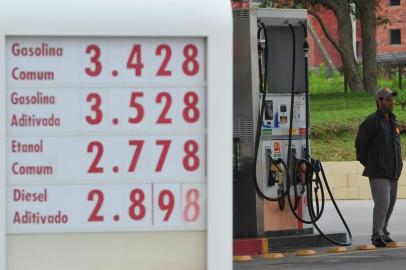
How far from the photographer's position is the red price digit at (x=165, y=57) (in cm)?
604

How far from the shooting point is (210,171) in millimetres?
6039

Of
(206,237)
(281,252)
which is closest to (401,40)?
(281,252)

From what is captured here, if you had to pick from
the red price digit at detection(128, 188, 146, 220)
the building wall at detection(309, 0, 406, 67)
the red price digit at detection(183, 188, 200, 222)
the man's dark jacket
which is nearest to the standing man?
the man's dark jacket

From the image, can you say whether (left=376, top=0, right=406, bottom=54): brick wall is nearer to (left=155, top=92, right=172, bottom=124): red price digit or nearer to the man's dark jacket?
the man's dark jacket

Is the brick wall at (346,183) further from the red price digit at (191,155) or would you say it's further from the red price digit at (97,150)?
the red price digit at (97,150)

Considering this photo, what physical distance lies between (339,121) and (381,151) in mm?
11668

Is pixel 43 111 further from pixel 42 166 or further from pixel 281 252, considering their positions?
pixel 281 252

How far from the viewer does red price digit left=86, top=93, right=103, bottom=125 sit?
6.01 meters

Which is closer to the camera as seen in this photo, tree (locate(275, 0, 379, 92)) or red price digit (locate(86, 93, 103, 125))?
red price digit (locate(86, 93, 103, 125))

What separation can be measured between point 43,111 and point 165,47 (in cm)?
66

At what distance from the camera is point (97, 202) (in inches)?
238

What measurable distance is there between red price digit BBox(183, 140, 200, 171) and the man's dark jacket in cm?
840

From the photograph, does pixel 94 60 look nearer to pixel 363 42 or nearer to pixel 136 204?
pixel 136 204

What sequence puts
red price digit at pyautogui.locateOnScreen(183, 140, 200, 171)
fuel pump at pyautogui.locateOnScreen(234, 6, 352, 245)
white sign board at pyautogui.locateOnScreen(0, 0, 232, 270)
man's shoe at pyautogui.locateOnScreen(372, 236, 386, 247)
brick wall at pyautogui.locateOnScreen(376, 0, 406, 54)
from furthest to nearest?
1. brick wall at pyautogui.locateOnScreen(376, 0, 406, 54)
2. man's shoe at pyautogui.locateOnScreen(372, 236, 386, 247)
3. fuel pump at pyautogui.locateOnScreen(234, 6, 352, 245)
4. red price digit at pyautogui.locateOnScreen(183, 140, 200, 171)
5. white sign board at pyautogui.locateOnScreen(0, 0, 232, 270)
